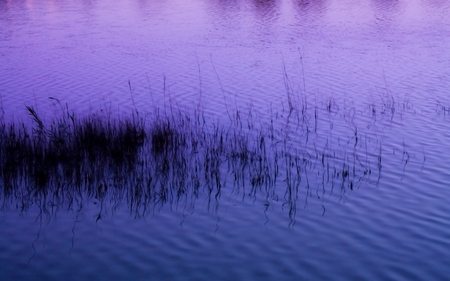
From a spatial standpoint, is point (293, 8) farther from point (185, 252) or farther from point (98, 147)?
point (185, 252)

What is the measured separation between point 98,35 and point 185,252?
20.0 meters

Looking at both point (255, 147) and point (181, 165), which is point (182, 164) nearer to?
point (181, 165)

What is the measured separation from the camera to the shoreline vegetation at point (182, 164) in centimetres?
866

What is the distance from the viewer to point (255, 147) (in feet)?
36.1

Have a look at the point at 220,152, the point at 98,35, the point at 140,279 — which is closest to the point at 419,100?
the point at 220,152

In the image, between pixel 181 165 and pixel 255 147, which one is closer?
pixel 181 165

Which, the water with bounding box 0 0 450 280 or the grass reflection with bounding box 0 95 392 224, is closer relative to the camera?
the water with bounding box 0 0 450 280

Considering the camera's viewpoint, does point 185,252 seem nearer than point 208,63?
Yes

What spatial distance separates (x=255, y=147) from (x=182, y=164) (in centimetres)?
167

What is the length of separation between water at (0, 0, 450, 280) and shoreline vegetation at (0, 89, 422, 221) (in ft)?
0.18

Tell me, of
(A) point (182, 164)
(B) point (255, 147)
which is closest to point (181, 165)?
(A) point (182, 164)

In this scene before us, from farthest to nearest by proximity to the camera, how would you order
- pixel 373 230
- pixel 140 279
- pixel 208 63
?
1. pixel 208 63
2. pixel 373 230
3. pixel 140 279

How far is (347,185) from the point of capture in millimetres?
9023

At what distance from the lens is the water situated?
6797mm
